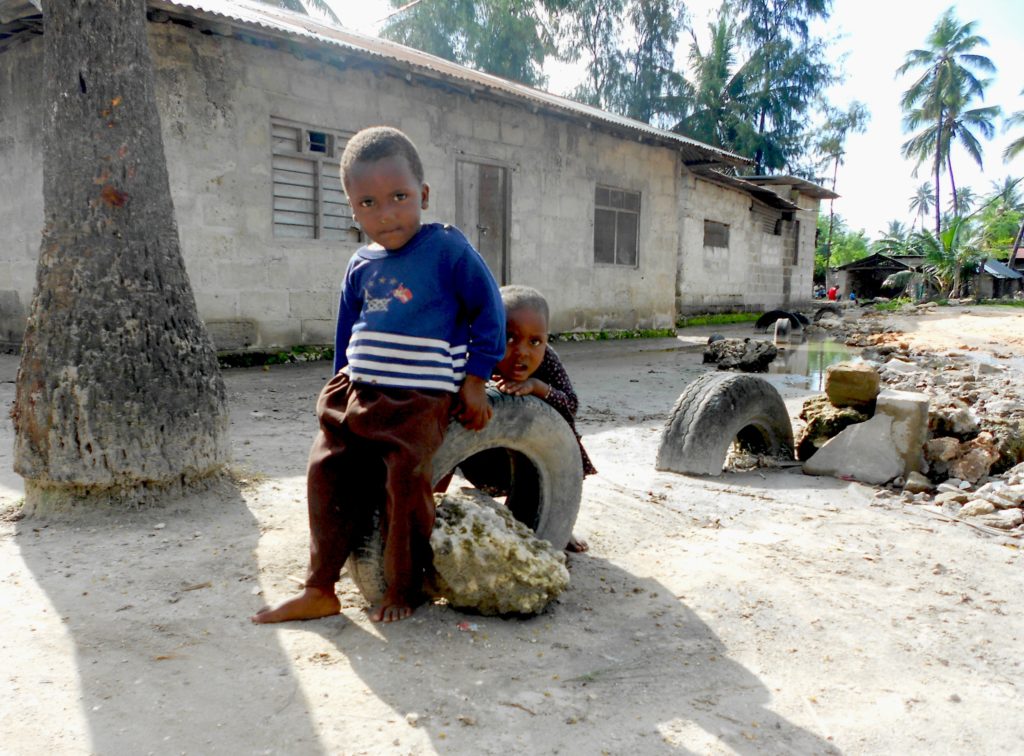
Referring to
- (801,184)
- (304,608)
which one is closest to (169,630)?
(304,608)

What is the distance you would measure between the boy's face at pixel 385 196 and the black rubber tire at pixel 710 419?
9.07ft

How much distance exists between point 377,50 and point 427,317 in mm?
8799

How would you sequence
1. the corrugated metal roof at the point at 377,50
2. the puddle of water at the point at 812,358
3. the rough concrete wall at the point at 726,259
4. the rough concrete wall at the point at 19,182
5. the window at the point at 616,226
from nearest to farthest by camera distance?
the corrugated metal roof at the point at 377,50, the rough concrete wall at the point at 19,182, the puddle of water at the point at 812,358, the window at the point at 616,226, the rough concrete wall at the point at 726,259

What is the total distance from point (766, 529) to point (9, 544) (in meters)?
3.37

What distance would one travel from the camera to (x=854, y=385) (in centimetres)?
496

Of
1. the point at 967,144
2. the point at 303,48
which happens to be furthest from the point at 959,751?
the point at 967,144

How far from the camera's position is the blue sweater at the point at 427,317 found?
2.39 m

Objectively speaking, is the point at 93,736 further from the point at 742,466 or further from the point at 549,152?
the point at 549,152

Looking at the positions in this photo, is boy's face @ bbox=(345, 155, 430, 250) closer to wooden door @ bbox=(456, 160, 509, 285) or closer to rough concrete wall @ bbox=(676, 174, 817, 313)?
wooden door @ bbox=(456, 160, 509, 285)

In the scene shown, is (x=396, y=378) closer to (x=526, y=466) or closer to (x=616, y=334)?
(x=526, y=466)

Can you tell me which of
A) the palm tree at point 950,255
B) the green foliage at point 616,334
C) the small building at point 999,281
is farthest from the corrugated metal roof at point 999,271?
the green foliage at point 616,334

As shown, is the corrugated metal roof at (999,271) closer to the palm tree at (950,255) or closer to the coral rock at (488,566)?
the palm tree at (950,255)

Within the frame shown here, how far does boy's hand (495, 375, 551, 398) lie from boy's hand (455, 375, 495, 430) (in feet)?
0.95

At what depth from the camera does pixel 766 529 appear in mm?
3676
